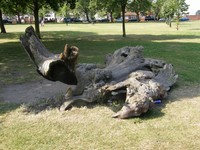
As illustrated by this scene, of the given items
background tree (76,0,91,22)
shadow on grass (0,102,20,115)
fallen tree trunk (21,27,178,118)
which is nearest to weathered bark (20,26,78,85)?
fallen tree trunk (21,27,178,118)

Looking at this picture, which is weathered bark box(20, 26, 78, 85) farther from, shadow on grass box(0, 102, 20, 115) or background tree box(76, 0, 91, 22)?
background tree box(76, 0, 91, 22)

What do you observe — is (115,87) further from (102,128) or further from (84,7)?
(84,7)

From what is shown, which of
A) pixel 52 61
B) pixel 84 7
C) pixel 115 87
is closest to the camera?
pixel 52 61

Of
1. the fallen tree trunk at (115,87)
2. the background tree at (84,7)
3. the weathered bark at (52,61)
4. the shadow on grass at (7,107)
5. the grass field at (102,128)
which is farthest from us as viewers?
the background tree at (84,7)

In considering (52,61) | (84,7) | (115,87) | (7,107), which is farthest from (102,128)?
(84,7)

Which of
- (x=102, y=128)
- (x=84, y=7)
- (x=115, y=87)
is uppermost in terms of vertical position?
(x=84, y=7)

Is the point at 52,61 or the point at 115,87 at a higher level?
the point at 52,61

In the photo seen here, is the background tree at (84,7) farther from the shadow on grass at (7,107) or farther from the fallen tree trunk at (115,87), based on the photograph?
the shadow on grass at (7,107)

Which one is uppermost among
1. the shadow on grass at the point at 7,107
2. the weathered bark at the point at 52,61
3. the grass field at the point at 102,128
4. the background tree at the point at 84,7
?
the background tree at the point at 84,7

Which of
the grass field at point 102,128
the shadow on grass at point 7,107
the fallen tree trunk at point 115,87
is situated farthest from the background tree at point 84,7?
the grass field at point 102,128

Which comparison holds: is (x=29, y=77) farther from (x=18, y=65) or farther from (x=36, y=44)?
(x=36, y=44)

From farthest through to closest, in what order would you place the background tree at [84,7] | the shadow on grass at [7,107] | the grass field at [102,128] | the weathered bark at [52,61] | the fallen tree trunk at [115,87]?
the background tree at [84,7] < the shadow on grass at [7,107] < the fallen tree trunk at [115,87] < the weathered bark at [52,61] < the grass field at [102,128]

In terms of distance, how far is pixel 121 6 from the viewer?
74.5 ft

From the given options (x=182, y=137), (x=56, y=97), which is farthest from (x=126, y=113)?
(x=56, y=97)
